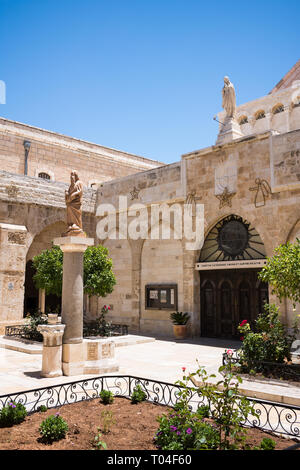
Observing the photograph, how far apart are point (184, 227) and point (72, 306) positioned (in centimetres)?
807

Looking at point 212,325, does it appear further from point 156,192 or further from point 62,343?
point 62,343

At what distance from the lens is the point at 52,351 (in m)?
8.76

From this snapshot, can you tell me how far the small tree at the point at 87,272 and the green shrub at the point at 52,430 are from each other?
937 centimetres

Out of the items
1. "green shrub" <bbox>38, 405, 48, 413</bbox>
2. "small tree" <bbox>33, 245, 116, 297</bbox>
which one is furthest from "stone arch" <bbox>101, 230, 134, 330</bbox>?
"green shrub" <bbox>38, 405, 48, 413</bbox>

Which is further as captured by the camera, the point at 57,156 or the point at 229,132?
the point at 57,156

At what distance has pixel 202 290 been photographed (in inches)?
629

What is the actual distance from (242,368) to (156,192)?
33.9 feet

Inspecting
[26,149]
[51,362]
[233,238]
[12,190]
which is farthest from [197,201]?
[26,149]

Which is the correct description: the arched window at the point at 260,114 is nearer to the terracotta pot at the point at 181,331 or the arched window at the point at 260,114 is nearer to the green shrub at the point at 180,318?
the green shrub at the point at 180,318

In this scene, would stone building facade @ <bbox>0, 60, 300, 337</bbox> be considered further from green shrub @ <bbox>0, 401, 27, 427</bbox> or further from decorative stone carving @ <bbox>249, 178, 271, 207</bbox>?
green shrub @ <bbox>0, 401, 27, 427</bbox>

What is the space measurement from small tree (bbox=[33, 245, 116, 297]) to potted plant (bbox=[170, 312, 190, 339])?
9.43ft

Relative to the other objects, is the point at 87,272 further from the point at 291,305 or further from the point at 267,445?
the point at 267,445

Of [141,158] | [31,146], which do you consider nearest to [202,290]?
[31,146]

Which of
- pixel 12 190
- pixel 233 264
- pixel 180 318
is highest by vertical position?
pixel 12 190
